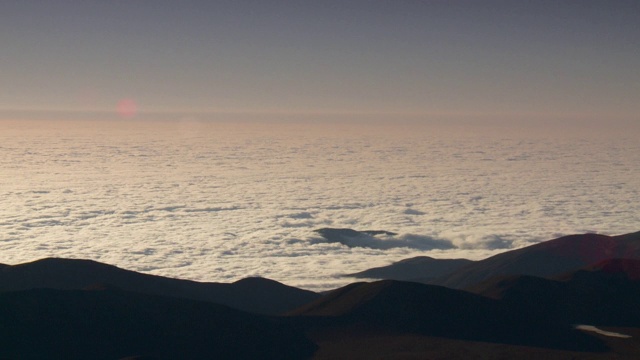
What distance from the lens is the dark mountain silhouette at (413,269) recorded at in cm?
15862

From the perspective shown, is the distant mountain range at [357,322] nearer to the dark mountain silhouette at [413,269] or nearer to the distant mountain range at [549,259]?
the distant mountain range at [549,259]

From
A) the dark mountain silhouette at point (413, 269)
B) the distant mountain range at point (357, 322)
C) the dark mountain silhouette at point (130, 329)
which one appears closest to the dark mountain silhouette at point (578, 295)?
the distant mountain range at point (357, 322)

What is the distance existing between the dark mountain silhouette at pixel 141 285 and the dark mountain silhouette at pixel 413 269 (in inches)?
2276

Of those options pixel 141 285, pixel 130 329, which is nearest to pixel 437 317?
pixel 130 329

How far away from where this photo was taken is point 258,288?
342 feet

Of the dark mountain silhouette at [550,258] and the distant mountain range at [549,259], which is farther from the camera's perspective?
the dark mountain silhouette at [550,258]

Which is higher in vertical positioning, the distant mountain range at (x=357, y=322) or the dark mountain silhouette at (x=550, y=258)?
the distant mountain range at (x=357, y=322)

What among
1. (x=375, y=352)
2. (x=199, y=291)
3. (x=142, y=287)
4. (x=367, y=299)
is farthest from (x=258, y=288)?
(x=375, y=352)

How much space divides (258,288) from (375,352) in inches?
1987

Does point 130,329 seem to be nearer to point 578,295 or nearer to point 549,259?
point 578,295

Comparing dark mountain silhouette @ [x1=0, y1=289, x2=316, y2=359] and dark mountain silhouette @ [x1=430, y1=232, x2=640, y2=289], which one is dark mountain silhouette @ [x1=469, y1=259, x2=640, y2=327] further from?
dark mountain silhouette @ [x1=430, y1=232, x2=640, y2=289]

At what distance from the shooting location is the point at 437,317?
6769cm

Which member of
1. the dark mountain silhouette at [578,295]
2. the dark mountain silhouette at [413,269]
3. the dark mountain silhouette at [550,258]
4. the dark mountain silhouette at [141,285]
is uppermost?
the dark mountain silhouette at [578,295]

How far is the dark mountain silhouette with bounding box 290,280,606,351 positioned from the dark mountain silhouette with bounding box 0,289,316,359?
26.5ft
